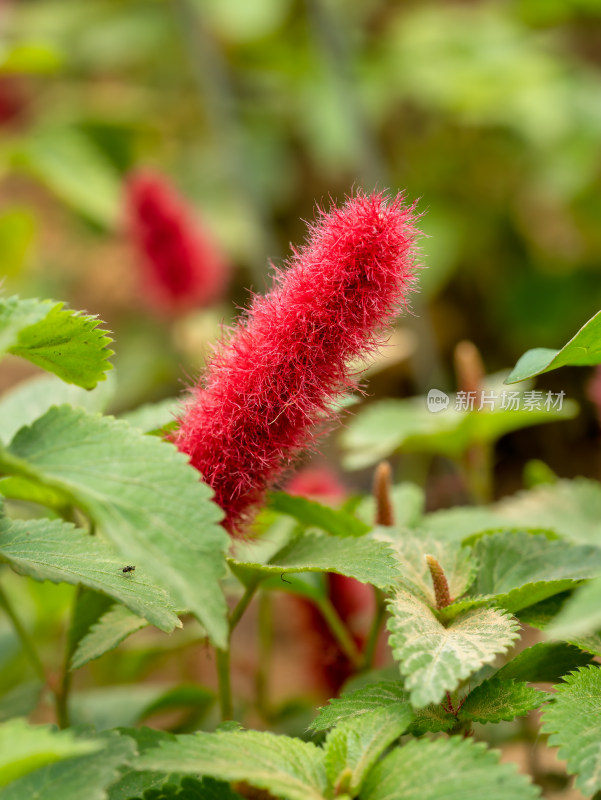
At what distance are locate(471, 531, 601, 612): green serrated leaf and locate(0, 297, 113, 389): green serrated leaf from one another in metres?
0.26

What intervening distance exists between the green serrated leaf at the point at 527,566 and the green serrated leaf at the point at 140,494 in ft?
0.64

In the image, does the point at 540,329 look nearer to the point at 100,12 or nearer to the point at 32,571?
the point at 100,12

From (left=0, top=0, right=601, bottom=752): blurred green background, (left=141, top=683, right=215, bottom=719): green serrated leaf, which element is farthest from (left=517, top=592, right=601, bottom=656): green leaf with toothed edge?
(left=0, top=0, right=601, bottom=752): blurred green background

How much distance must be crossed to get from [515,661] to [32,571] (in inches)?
11.0

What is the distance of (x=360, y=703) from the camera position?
462 millimetres

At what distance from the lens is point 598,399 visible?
83 centimetres

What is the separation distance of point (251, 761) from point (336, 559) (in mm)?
121

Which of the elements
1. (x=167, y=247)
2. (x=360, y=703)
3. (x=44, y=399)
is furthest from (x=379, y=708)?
(x=167, y=247)

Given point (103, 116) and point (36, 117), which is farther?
point (36, 117)

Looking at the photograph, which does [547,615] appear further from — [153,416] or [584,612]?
[153,416]

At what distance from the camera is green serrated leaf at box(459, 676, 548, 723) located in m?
0.43

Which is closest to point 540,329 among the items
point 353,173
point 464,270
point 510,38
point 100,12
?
point 464,270

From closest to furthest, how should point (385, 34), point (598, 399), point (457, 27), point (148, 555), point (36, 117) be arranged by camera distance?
point (148, 555), point (598, 399), point (36, 117), point (457, 27), point (385, 34)

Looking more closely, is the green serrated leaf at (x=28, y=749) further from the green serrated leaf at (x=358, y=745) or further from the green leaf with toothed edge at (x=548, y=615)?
the green leaf with toothed edge at (x=548, y=615)
